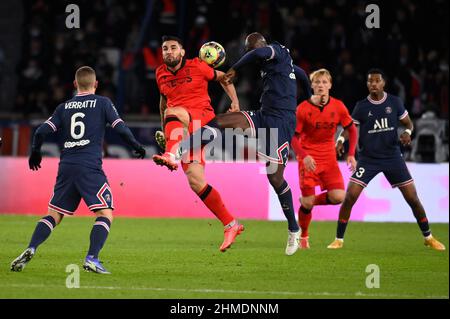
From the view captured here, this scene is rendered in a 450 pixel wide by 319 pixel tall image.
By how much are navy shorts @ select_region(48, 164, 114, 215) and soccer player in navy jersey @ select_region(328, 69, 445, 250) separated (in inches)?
157

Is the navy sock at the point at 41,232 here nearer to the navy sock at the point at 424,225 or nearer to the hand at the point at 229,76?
the hand at the point at 229,76

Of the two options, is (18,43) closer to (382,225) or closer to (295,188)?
(295,188)

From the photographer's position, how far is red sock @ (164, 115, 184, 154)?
10.4 metres

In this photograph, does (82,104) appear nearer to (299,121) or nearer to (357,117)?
(299,121)

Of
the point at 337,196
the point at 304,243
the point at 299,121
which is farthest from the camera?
the point at 337,196

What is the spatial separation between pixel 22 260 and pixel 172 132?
2.31 metres

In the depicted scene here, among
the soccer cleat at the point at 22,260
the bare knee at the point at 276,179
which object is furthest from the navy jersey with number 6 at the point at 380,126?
the soccer cleat at the point at 22,260

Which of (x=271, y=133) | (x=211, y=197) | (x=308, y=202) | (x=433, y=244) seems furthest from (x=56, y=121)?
(x=433, y=244)

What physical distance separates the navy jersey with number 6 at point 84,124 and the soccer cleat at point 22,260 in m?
0.85

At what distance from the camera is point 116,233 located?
45.3 ft

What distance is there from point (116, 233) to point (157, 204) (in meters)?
3.15

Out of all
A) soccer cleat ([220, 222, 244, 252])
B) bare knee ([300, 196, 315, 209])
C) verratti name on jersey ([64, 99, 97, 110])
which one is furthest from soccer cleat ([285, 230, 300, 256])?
verratti name on jersey ([64, 99, 97, 110])

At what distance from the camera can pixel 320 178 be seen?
12.6 metres

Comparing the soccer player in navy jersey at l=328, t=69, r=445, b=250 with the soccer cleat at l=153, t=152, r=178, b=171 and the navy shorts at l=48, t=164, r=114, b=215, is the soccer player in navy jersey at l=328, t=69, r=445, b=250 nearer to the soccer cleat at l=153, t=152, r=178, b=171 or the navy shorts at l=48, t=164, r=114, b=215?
the soccer cleat at l=153, t=152, r=178, b=171
